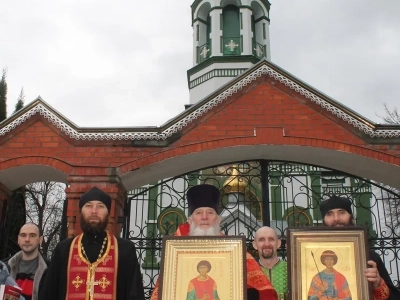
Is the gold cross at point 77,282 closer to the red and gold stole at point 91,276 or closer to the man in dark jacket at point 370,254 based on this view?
the red and gold stole at point 91,276

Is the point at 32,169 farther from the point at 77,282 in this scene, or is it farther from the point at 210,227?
the point at 210,227

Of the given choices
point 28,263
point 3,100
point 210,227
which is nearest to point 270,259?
point 210,227

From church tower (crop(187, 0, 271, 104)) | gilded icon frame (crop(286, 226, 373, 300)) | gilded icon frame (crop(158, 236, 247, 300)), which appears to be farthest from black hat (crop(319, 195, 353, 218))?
church tower (crop(187, 0, 271, 104))

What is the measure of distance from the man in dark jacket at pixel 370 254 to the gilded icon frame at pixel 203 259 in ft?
2.64

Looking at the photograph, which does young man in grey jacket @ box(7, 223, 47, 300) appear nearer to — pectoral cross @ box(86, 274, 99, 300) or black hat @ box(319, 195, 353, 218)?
pectoral cross @ box(86, 274, 99, 300)

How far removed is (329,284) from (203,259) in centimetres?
81

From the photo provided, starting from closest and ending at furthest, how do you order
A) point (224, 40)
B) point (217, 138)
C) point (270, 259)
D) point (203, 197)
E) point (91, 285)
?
point (91, 285), point (270, 259), point (203, 197), point (217, 138), point (224, 40)

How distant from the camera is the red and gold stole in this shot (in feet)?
11.2

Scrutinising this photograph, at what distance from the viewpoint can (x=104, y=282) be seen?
3.44 m

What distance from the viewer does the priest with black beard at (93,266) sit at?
3418 millimetres

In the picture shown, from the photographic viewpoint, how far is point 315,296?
2.97 meters

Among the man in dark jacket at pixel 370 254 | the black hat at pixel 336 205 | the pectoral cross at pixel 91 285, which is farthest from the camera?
the black hat at pixel 336 205

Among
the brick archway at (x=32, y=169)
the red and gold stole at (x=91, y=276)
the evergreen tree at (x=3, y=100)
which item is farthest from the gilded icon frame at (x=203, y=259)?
the evergreen tree at (x=3, y=100)

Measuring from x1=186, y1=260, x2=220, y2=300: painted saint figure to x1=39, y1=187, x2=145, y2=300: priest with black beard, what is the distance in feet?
1.83
